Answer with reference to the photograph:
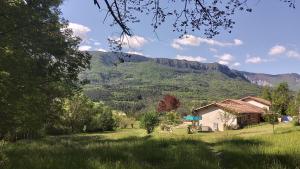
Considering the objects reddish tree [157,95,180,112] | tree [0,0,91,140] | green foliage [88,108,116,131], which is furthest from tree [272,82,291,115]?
tree [0,0,91,140]

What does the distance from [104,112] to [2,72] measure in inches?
3293

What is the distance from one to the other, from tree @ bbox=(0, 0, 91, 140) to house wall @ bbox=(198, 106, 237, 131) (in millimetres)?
50210

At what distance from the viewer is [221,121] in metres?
81.6

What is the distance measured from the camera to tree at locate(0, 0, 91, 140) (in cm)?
2394

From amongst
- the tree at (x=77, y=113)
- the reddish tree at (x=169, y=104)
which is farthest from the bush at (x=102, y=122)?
the reddish tree at (x=169, y=104)

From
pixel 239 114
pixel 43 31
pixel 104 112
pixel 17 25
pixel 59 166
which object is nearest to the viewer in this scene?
pixel 59 166

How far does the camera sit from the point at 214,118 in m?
83.6

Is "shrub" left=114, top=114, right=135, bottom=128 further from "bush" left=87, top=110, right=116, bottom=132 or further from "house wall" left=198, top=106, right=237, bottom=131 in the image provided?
"house wall" left=198, top=106, right=237, bottom=131

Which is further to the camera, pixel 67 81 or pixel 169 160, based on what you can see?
pixel 67 81

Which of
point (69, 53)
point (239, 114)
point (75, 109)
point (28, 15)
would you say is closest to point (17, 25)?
point (28, 15)

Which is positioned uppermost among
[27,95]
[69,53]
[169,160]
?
[69,53]

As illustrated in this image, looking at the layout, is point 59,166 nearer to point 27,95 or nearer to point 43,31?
point 27,95

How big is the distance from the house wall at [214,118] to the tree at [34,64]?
165 ft

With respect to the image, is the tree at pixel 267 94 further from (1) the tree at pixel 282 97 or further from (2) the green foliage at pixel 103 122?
(2) the green foliage at pixel 103 122
